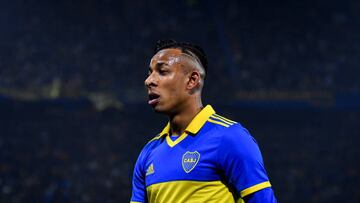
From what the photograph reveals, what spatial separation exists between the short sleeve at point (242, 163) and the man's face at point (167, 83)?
1.07ft

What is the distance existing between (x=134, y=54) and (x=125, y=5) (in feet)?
10.7

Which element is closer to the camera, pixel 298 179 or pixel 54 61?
pixel 298 179

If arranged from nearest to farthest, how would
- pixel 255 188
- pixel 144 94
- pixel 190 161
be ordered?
pixel 255 188 < pixel 190 161 < pixel 144 94

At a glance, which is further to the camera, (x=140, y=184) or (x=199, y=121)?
(x=140, y=184)

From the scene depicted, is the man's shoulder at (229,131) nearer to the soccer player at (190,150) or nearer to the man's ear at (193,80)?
the soccer player at (190,150)

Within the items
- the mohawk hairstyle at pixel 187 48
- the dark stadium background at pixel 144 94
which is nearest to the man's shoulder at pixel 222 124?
the mohawk hairstyle at pixel 187 48

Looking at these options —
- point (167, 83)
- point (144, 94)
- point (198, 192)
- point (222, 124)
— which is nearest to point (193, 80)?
point (167, 83)

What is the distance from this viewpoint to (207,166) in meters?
2.31

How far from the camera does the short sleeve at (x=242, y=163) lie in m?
2.23

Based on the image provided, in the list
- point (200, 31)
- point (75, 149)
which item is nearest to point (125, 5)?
point (200, 31)

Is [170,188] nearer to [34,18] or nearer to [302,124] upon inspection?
[302,124]

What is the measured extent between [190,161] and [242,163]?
0.25 meters

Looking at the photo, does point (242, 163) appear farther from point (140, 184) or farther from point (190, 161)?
point (140, 184)

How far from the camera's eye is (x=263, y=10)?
1967 cm
